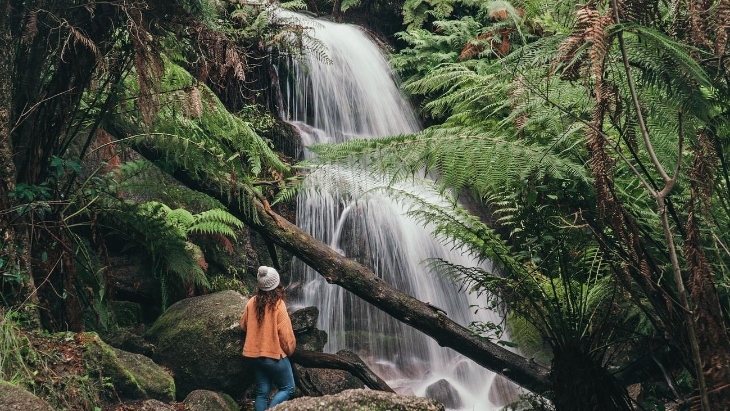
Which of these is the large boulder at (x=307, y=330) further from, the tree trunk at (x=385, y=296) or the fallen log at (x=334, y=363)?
the tree trunk at (x=385, y=296)

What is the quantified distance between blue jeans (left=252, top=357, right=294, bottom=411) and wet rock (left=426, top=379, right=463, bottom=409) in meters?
2.28

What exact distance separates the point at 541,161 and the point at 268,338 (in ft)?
7.93

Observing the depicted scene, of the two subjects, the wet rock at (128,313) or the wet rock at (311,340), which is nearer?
the wet rock at (128,313)

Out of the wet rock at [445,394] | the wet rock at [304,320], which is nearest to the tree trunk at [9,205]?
the wet rock at [304,320]

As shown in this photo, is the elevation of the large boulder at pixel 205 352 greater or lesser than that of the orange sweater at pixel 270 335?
lesser

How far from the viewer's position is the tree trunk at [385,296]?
4742mm

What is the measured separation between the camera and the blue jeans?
4.60 meters

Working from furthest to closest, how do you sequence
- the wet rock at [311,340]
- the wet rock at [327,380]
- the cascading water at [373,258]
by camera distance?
1. the cascading water at [373,258]
2. the wet rock at [311,340]
3. the wet rock at [327,380]

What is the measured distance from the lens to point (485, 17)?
11156 millimetres

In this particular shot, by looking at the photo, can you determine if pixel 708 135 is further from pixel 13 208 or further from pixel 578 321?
pixel 13 208

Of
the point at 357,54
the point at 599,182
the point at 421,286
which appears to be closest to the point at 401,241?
the point at 421,286

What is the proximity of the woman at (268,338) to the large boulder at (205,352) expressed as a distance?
0.93 feet

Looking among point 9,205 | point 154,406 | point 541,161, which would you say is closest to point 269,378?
point 154,406

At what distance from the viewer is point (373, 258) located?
309 inches
